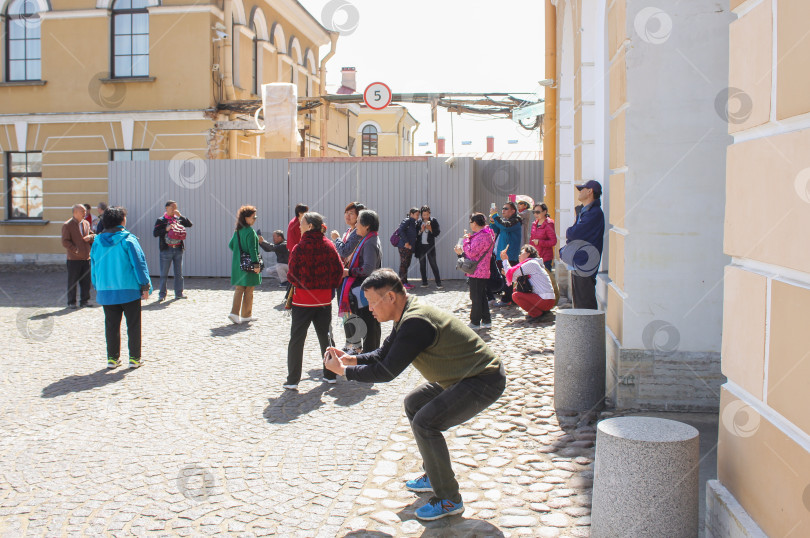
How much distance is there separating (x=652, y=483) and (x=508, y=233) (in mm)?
8913

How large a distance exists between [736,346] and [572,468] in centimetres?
187

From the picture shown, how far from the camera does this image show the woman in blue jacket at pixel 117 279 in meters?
7.85

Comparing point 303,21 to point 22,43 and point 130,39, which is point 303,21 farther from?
point 22,43

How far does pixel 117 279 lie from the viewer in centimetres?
785

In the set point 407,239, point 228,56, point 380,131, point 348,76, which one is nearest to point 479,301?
point 407,239

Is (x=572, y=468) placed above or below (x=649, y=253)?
below

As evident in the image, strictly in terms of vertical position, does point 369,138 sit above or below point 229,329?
above

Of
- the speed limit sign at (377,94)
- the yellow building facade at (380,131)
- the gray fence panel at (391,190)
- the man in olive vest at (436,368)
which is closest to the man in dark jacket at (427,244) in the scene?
the gray fence panel at (391,190)

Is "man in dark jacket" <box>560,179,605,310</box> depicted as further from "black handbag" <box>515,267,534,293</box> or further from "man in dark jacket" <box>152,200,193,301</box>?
"man in dark jacket" <box>152,200,193,301</box>

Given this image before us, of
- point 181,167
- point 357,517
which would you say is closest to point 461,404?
point 357,517

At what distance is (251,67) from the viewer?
22.5 m

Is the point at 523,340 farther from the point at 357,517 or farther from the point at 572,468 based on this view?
the point at 357,517

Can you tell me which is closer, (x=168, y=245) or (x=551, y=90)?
(x=168, y=245)

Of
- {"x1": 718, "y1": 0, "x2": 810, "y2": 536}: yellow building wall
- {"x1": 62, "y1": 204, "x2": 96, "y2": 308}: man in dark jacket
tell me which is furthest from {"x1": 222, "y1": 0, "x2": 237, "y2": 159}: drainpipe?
{"x1": 718, "y1": 0, "x2": 810, "y2": 536}: yellow building wall
